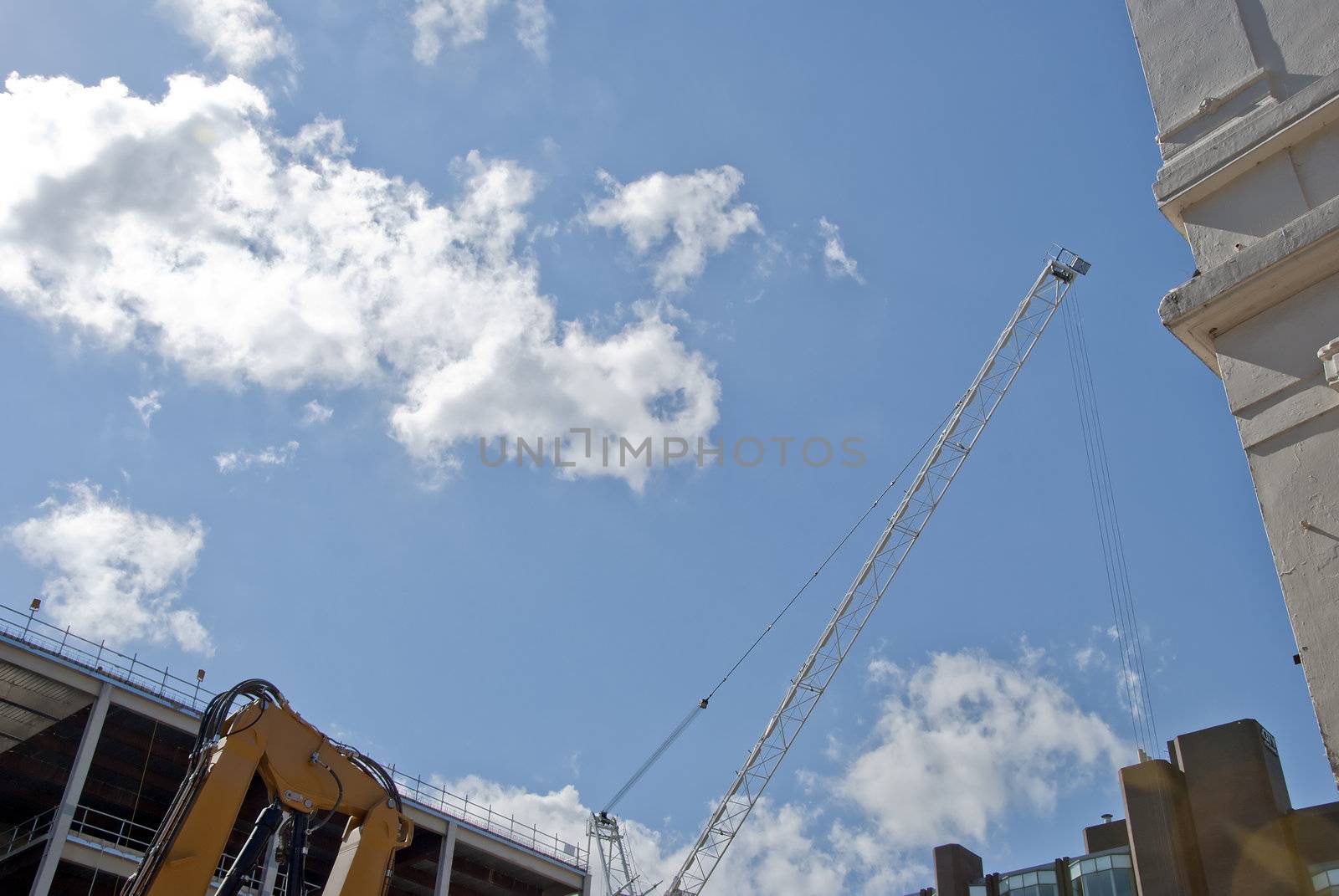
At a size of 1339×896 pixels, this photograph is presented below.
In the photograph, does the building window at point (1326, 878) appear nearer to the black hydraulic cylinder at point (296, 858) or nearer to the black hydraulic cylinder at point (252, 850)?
the black hydraulic cylinder at point (296, 858)

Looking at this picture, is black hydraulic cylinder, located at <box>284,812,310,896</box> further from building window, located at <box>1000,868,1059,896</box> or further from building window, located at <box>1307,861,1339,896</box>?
building window, located at <box>1000,868,1059,896</box>

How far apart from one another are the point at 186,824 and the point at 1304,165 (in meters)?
17.7

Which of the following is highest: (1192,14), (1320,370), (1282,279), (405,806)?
(405,806)

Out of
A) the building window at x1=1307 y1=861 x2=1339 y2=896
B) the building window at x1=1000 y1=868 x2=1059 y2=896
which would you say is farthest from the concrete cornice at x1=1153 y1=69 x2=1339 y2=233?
the building window at x1=1000 y1=868 x2=1059 y2=896

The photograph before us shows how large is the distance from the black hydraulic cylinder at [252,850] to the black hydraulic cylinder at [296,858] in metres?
0.39

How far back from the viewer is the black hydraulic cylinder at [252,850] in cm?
1833

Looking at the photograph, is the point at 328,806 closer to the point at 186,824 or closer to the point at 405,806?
the point at 186,824

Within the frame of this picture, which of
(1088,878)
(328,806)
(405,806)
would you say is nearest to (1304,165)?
(328,806)

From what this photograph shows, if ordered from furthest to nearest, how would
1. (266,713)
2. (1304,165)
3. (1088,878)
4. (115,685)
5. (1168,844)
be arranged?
1. (1088,878)
2. (1168,844)
3. (115,685)
4. (266,713)
5. (1304,165)

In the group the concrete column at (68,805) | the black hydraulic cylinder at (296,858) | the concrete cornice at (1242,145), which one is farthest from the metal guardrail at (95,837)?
the concrete cornice at (1242,145)

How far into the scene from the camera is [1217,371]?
766 centimetres

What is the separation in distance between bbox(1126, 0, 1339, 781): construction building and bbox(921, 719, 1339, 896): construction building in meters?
49.6

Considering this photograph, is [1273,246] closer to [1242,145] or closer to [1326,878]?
[1242,145]

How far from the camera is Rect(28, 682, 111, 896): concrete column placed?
30.9 meters
